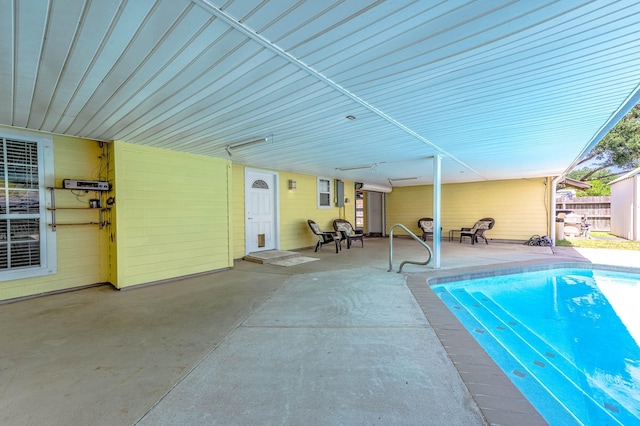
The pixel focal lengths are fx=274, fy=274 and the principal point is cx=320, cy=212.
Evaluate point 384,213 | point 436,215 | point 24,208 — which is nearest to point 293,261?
point 436,215

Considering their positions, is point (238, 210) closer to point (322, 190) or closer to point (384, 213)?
Answer: point (322, 190)

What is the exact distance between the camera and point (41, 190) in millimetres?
4043

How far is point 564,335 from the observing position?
3314 mm

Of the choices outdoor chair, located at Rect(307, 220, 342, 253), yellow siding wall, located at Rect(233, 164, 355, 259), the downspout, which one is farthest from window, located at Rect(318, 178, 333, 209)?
the downspout

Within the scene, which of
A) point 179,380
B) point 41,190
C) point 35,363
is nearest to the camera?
point 179,380

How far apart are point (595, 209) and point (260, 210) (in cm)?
1640

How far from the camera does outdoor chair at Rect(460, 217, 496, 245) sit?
958 centimetres

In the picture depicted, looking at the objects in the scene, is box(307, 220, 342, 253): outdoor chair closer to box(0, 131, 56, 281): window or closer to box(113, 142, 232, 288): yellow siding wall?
box(113, 142, 232, 288): yellow siding wall

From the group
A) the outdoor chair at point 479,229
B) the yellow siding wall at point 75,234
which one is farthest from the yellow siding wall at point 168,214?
the outdoor chair at point 479,229

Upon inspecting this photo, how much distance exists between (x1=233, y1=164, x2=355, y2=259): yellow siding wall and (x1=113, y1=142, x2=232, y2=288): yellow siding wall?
79cm

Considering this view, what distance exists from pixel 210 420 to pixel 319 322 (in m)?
1.55

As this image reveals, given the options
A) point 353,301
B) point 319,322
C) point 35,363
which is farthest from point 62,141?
point 353,301

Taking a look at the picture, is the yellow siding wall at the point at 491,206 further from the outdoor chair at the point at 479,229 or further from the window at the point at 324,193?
the window at the point at 324,193

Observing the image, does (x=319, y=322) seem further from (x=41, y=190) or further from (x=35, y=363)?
(x=41, y=190)
